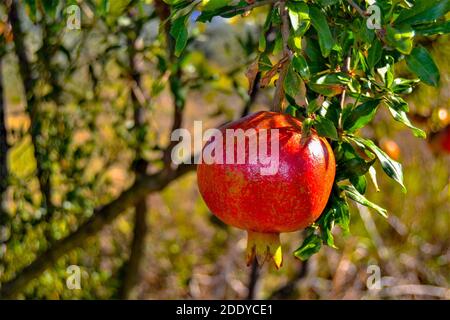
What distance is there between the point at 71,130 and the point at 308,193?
134cm

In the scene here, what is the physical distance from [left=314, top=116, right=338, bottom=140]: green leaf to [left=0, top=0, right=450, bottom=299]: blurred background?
0.38 m

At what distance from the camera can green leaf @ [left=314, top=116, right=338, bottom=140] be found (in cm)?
78

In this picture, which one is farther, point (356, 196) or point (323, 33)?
point (356, 196)

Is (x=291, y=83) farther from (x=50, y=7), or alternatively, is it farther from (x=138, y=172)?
(x=138, y=172)

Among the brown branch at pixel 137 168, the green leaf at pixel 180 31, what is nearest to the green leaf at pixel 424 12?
the green leaf at pixel 180 31

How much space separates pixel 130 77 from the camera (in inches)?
75.7

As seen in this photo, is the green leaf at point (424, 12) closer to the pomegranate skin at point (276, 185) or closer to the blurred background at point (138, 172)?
the pomegranate skin at point (276, 185)

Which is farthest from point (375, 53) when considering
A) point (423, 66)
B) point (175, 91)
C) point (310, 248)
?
point (175, 91)

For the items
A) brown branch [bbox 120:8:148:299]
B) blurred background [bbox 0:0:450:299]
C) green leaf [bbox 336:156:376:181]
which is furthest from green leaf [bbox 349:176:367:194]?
brown branch [bbox 120:8:148:299]

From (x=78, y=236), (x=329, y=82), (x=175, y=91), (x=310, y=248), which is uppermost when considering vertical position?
(x=329, y=82)

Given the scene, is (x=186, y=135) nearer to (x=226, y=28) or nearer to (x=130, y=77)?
(x=130, y=77)

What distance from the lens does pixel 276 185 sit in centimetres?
73

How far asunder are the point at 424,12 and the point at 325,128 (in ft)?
0.52
